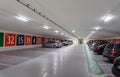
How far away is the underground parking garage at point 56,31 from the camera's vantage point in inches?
234

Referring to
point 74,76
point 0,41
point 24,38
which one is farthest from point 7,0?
point 24,38

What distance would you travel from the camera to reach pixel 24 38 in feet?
73.0

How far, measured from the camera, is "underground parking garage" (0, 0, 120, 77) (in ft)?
19.5

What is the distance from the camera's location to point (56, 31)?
810 inches

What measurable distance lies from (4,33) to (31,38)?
7.98 meters

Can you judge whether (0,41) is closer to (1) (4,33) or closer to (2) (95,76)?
(1) (4,33)

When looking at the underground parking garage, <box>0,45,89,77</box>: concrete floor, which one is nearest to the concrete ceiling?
the underground parking garage

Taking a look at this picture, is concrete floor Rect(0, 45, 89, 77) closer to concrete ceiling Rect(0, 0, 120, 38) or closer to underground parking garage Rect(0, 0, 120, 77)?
underground parking garage Rect(0, 0, 120, 77)

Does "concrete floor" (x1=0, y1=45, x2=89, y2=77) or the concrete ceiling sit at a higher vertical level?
the concrete ceiling

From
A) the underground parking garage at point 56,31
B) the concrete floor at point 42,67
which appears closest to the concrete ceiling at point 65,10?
the underground parking garage at point 56,31

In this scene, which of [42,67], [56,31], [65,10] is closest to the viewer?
[65,10]

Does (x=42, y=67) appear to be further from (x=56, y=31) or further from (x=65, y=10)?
(x=56, y=31)

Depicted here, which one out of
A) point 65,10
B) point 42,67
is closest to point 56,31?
point 42,67

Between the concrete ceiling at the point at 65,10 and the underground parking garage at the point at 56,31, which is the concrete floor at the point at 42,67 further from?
the concrete ceiling at the point at 65,10
